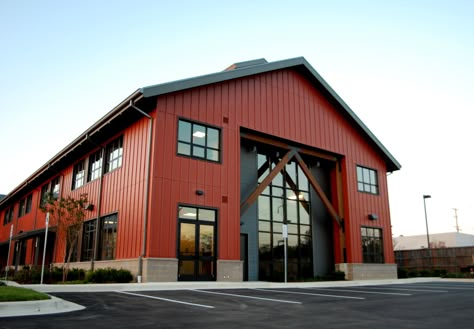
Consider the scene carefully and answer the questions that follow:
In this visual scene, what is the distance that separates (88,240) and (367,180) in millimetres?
16039

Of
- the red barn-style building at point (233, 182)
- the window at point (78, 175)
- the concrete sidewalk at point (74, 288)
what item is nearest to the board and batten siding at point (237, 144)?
the red barn-style building at point (233, 182)

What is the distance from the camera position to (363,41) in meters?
20.3

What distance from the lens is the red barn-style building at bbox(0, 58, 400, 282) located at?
1583 cm

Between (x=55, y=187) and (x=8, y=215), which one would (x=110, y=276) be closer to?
(x=55, y=187)

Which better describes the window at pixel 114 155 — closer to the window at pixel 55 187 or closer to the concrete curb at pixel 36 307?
the window at pixel 55 187

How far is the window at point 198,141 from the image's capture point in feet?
54.9

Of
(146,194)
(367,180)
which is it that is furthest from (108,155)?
(367,180)

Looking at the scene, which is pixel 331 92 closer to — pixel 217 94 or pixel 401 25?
pixel 401 25

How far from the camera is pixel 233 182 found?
17.7 metres

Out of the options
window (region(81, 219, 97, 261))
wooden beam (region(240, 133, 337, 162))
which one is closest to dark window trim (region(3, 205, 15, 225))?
window (region(81, 219, 97, 261))

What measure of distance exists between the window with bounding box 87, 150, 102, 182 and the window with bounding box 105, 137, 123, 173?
909 millimetres

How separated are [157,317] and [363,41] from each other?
59.2 ft

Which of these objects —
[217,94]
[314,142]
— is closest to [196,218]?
[217,94]

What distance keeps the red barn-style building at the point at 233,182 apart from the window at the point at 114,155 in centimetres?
7
